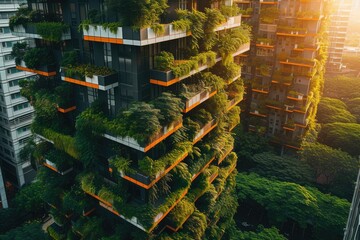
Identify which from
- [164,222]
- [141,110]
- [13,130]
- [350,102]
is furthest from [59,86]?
[350,102]

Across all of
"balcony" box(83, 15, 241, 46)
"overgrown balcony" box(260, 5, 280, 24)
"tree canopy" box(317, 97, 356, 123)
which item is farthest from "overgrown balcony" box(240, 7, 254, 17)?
"balcony" box(83, 15, 241, 46)

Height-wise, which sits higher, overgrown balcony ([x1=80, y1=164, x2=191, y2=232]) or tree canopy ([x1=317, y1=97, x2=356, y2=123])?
overgrown balcony ([x1=80, y1=164, x2=191, y2=232])

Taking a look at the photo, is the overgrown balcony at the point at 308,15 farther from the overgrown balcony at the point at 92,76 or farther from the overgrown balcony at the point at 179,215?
the overgrown balcony at the point at 92,76

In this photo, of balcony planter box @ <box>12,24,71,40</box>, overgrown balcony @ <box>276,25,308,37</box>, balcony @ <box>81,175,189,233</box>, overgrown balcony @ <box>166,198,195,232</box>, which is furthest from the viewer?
overgrown balcony @ <box>276,25,308,37</box>

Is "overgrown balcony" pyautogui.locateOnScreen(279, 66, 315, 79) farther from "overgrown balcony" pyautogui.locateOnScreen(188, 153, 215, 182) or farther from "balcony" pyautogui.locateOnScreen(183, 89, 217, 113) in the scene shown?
"overgrown balcony" pyautogui.locateOnScreen(188, 153, 215, 182)

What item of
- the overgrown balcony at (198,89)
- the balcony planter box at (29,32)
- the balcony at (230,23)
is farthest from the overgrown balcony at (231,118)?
the balcony planter box at (29,32)

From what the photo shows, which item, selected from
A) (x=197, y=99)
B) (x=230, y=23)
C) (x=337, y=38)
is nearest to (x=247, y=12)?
(x=230, y=23)

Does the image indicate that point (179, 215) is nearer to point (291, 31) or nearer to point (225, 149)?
point (225, 149)
